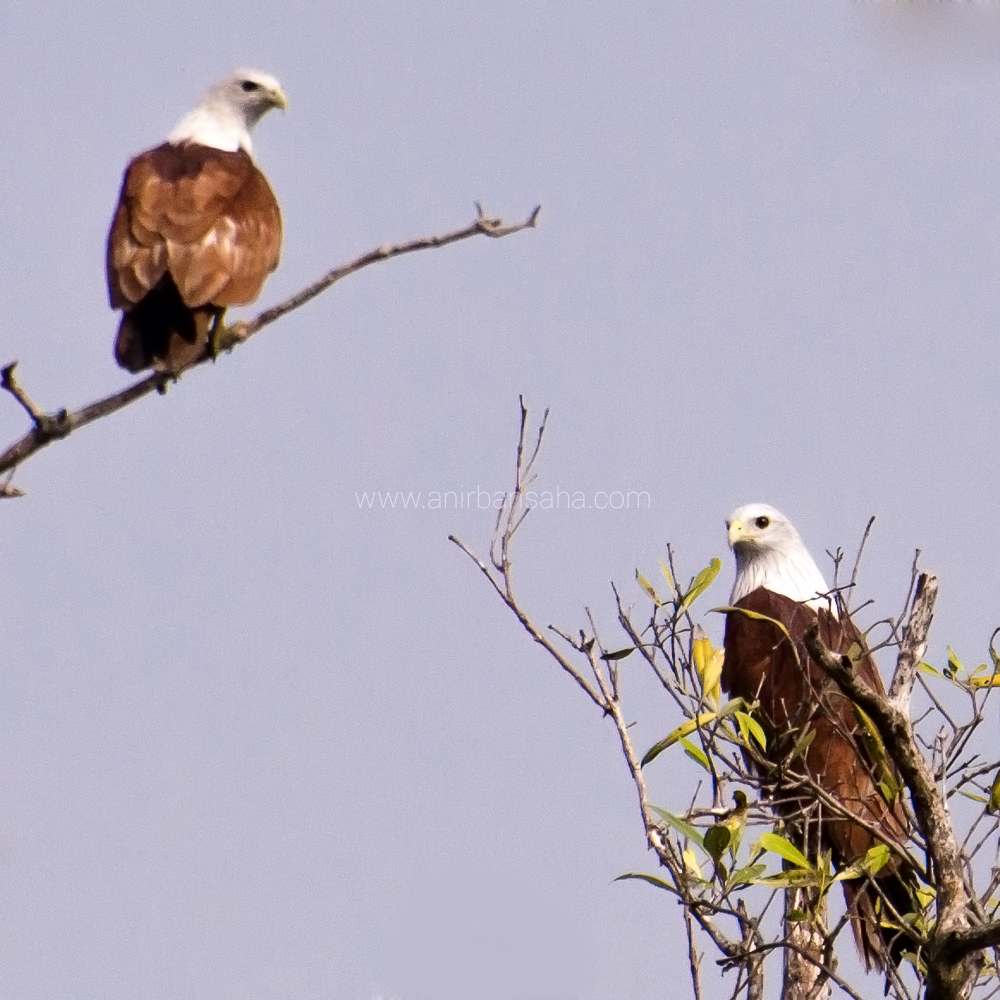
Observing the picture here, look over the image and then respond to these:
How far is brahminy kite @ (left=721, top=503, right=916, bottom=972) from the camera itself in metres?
4.20

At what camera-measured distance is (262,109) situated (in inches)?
272

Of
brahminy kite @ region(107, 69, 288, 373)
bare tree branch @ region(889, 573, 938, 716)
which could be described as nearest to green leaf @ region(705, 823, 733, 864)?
bare tree branch @ region(889, 573, 938, 716)

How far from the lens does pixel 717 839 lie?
376 cm

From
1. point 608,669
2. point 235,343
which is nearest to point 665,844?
point 608,669

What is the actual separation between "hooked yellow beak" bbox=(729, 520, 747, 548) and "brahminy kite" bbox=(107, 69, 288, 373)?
9.34ft

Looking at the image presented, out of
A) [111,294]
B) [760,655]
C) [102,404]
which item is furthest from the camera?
[760,655]

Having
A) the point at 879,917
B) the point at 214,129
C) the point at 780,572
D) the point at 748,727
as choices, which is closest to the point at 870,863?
the point at 748,727

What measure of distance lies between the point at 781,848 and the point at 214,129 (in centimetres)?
420

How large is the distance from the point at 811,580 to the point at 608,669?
10.2ft

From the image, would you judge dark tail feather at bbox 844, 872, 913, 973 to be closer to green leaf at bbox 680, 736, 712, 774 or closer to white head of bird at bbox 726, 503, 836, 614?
green leaf at bbox 680, 736, 712, 774

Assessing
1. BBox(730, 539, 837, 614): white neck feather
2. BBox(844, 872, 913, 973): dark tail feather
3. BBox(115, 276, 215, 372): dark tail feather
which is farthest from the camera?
BBox(730, 539, 837, 614): white neck feather

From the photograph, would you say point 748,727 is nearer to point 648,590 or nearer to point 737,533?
point 648,590

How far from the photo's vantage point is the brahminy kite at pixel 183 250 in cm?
484

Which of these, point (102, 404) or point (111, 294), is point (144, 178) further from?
point (102, 404)
